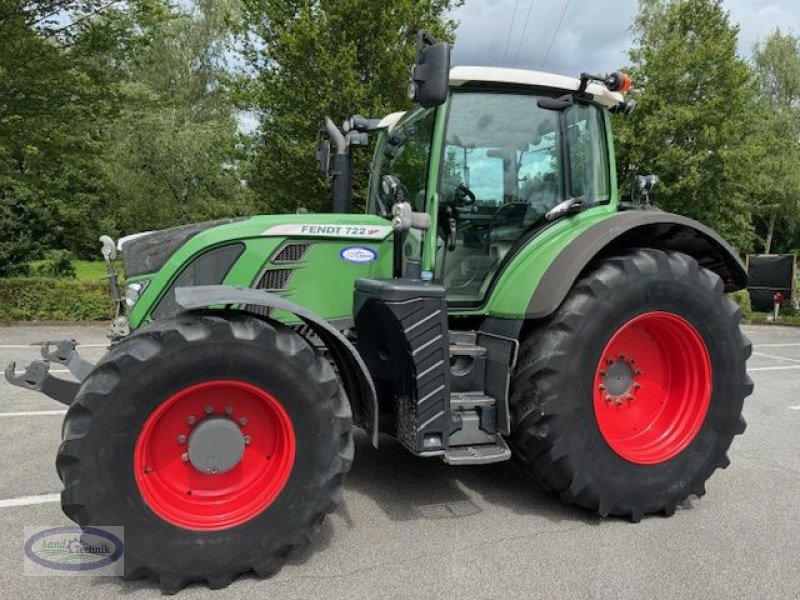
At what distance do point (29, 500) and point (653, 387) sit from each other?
3769 mm

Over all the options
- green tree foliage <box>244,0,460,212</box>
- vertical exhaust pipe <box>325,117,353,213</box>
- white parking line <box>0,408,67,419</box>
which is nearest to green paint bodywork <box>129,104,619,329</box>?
vertical exhaust pipe <box>325,117,353,213</box>

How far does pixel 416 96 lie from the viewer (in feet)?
10.2

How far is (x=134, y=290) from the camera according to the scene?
3.61m

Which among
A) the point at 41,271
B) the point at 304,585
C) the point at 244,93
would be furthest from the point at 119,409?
the point at 41,271

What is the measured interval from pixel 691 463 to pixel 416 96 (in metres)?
2.59

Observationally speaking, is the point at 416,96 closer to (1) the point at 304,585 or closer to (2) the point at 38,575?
(1) the point at 304,585

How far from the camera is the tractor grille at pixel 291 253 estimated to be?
11.6ft

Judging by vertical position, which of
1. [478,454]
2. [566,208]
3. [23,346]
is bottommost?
[23,346]

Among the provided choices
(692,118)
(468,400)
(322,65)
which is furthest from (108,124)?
(692,118)

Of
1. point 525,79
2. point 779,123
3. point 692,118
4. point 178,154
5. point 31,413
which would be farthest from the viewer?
point 779,123

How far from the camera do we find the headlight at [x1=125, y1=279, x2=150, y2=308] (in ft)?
11.7

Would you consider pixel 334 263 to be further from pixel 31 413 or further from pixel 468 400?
pixel 31 413

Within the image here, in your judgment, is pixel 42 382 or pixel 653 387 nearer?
pixel 42 382

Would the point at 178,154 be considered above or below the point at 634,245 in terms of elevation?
above
